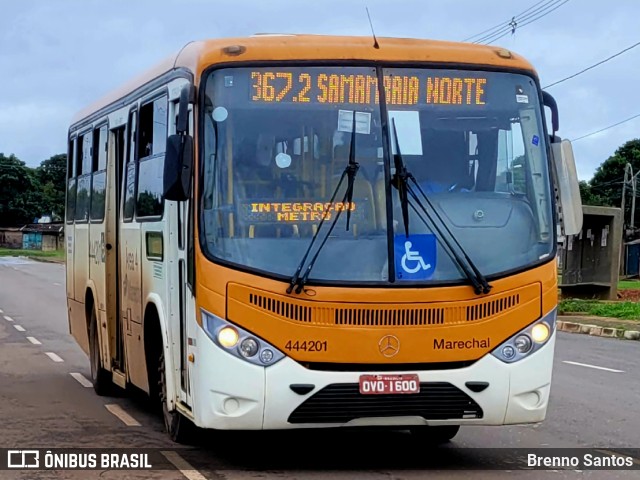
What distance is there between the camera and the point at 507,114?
8.01 m

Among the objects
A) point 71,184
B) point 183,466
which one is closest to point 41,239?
point 71,184

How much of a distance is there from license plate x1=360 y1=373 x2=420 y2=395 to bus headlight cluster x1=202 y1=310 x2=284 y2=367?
58 cm

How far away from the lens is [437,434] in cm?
913

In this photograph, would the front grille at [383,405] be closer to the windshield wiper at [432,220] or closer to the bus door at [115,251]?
the windshield wiper at [432,220]

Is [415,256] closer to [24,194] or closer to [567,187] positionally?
[567,187]

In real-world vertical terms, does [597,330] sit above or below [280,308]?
below

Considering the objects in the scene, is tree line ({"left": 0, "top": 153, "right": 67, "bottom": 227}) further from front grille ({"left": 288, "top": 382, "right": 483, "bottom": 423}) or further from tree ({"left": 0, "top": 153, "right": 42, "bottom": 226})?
front grille ({"left": 288, "top": 382, "right": 483, "bottom": 423})

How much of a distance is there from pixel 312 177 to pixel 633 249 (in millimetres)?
46333

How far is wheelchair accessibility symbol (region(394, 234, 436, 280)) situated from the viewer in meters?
7.52

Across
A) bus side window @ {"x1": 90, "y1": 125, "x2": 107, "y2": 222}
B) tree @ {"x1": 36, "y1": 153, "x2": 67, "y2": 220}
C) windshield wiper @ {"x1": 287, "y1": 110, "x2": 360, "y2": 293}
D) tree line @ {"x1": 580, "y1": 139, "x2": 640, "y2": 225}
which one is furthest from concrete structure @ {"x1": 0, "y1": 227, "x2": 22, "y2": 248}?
windshield wiper @ {"x1": 287, "y1": 110, "x2": 360, "y2": 293}

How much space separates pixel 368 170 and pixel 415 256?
67cm

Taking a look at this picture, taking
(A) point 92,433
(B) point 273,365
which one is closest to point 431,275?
(B) point 273,365

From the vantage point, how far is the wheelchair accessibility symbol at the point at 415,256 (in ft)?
24.7

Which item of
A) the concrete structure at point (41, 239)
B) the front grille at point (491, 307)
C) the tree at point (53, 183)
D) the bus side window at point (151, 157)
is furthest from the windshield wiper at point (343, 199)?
the tree at point (53, 183)
